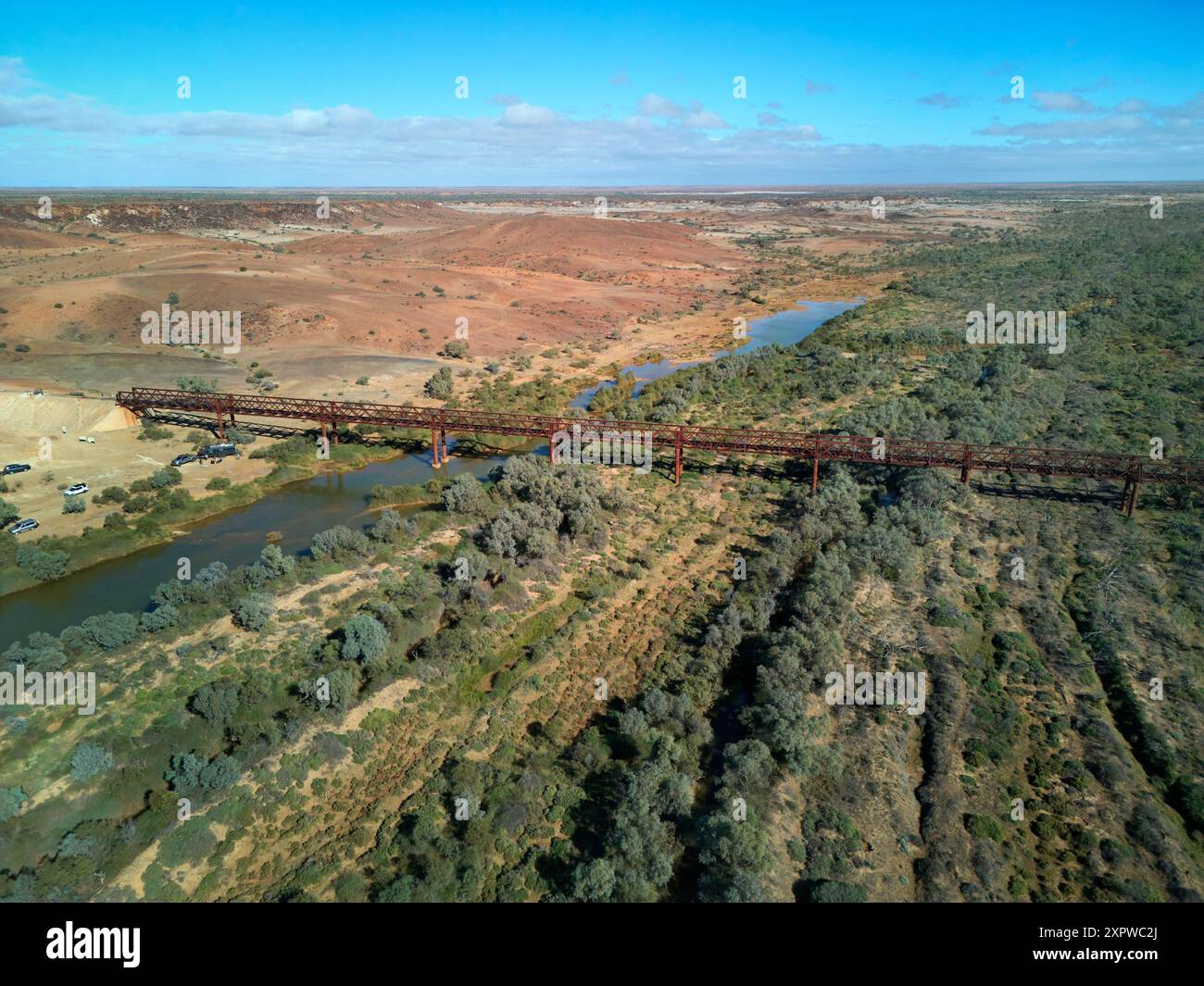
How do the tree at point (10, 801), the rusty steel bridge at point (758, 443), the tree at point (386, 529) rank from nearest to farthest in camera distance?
the tree at point (10, 801) → the tree at point (386, 529) → the rusty steel bridge at point (758, 443)

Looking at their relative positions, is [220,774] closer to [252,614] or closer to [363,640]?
[363,640]

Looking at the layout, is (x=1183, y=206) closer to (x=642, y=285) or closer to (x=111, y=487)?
(x=642, y=285)

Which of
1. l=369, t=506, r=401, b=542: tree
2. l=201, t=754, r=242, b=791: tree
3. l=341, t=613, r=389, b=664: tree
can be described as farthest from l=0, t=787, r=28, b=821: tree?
l=369, t=506, r=401, b=542: tree

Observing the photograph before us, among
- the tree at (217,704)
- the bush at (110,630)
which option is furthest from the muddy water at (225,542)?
the tree at (217,704)

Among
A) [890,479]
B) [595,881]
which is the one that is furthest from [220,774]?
[890,479]

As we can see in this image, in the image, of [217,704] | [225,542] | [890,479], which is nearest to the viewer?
[217,704]

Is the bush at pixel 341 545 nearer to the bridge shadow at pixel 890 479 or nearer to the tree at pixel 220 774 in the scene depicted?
the tree at pixel 220 774
